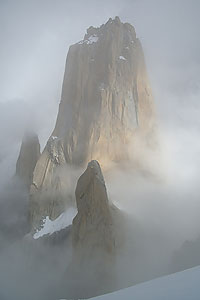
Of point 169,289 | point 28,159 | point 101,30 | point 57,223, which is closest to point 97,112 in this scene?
point 101,30

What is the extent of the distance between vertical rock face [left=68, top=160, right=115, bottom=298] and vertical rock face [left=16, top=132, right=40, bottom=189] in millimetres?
21363

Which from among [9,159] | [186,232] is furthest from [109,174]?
[9,159]

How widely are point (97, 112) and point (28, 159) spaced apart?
15042 millimetres

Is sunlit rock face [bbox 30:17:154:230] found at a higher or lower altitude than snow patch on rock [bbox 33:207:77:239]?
higher

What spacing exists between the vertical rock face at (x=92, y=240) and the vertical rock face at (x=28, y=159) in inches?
841

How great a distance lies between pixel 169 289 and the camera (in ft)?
9.05

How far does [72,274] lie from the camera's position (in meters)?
27.1

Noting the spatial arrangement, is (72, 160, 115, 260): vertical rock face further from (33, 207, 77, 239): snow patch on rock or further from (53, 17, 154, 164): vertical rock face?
(53, 17, 154, 164): vertical rock face

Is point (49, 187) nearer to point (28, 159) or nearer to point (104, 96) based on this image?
point (28, 159)

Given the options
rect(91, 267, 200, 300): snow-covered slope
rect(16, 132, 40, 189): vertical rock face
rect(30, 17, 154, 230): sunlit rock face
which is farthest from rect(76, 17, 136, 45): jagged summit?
rect(91, 267, 200, 300): snow-covered slope

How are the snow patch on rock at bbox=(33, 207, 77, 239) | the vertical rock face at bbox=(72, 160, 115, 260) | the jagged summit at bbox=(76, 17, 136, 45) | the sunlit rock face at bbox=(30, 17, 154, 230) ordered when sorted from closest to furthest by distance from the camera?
the vertical rock face at bbox=(72, 160, 115, 260) < the snow patch on rock at bbox=(33, 207, 77, 239) < the sunlit rock face at bbox=(30, 17, 154, 230) < the jagged summit at bbox=(76, 17, 136, 45)

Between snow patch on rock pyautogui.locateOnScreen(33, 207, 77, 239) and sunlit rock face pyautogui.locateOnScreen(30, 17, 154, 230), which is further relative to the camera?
sunlit rock face pyautogui.locateOnScreen(30, 17, 154, 230)

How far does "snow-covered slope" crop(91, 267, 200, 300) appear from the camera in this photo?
260 centimetres

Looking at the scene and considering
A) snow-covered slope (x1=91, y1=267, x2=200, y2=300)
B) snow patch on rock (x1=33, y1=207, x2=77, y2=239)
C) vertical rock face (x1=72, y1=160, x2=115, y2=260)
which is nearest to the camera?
snow-covered slope (x1=91, y1=267, x2=200, y2=300)
